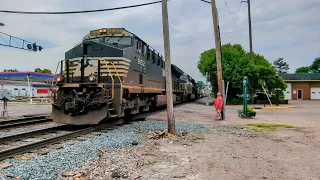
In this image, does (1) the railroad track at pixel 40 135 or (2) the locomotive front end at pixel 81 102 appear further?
(2) the locomotive front end at pixel 81 102

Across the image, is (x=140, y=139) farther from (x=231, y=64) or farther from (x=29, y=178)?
(x=231, y=64)

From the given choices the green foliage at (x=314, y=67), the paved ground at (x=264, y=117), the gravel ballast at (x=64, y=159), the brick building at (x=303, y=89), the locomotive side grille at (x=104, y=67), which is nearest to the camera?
the gravel ballast at (x=64, y=159)

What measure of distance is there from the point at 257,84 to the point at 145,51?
796 inches

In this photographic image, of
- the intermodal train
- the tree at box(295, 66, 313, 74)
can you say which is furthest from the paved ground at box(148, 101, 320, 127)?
the tree at box(295, 66, 313, 74)

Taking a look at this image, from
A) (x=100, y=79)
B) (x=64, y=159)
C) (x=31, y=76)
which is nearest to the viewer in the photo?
(x=64, y=159)

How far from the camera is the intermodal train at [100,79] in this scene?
9.80 meters

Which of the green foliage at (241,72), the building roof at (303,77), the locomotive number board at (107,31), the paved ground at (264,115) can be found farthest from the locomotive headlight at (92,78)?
the building roof at (303,77)

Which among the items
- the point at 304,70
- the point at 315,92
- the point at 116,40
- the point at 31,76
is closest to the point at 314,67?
the point at 304,70

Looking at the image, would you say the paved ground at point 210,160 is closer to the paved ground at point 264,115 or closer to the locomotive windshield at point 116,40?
the locomotive windshield at point 116,40

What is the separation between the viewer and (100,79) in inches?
418

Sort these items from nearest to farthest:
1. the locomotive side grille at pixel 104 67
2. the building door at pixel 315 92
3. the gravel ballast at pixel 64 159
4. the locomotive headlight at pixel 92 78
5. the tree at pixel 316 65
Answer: the gravel ballast at pixel 64 159 < the locomotive headlight at pixel 92 78 < the locomotive side grille at pixel 104 67 < the building door at pixel 315 92 < the tree at pixel 316 65

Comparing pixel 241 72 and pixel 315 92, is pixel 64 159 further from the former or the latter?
pixel 315 92

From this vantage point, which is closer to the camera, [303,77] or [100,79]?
[100,79]

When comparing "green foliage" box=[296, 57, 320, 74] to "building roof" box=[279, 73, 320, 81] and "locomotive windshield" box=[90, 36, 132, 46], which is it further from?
"locomotive windshield" box=[90, 36, 132, 46]
